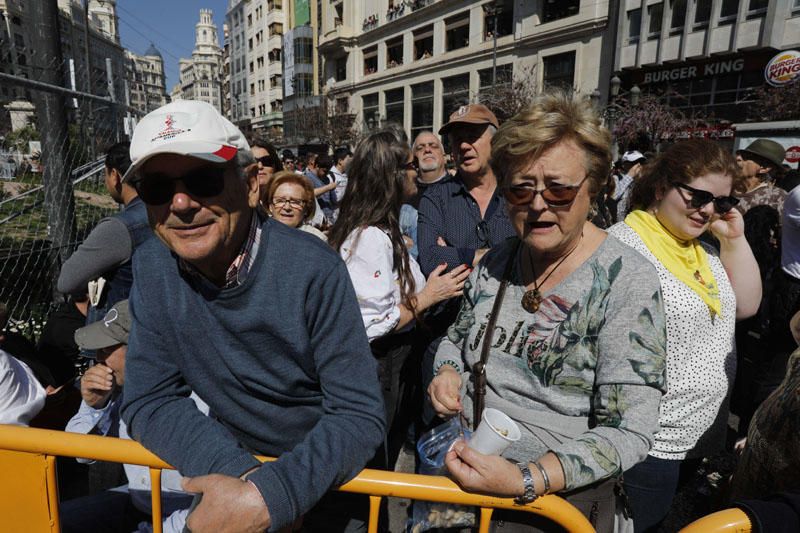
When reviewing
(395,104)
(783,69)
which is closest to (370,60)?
(395,104)

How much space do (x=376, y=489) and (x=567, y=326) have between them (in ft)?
2.42

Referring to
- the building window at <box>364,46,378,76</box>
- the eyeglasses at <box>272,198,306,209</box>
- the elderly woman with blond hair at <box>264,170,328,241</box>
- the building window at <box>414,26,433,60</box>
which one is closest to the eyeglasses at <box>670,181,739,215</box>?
the elderly woman with blond hair at <box>264,170,328,241</box>

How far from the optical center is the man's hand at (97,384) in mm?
1916

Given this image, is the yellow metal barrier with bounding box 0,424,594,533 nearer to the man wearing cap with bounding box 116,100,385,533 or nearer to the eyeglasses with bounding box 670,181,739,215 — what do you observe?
the man wearing cap with bounding box 116,100,385,533

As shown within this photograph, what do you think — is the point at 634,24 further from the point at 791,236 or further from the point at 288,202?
the point at 288,202

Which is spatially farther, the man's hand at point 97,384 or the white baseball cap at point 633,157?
the white baseball cap at point 633,157

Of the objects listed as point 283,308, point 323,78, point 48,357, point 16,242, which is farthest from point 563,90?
point 323,78

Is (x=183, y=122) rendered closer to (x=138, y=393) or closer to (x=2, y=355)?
(x=138, y=393)

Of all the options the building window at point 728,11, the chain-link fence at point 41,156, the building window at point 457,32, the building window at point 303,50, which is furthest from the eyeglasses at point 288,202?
the building window at point 303,50

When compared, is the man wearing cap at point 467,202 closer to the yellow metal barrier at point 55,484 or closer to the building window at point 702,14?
the yellow metal barrier at point 55,484

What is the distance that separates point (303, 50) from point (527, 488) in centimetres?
5481

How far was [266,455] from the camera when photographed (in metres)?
1.49

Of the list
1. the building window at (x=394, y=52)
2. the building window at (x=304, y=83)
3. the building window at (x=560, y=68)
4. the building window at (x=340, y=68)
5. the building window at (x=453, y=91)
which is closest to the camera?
the building window at (x=560, y=68)

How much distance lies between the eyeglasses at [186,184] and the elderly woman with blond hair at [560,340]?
90 centimetres
